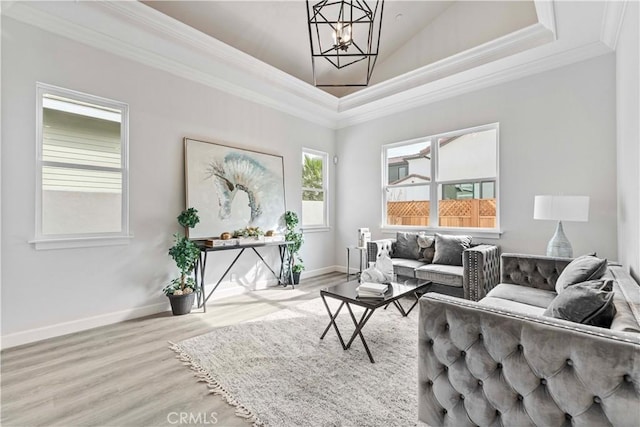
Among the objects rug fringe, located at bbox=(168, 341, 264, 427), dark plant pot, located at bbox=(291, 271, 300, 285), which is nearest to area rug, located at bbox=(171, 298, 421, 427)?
rug fringe, located at bbox=(168, 341, 264, 427)

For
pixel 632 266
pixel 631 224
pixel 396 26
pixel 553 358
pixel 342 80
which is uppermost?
pixel 396 26

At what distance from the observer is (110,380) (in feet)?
6.90

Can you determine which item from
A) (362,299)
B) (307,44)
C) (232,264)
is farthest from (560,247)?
(307,44)

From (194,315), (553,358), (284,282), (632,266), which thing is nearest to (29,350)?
(194,315)

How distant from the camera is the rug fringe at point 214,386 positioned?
5.68 feet

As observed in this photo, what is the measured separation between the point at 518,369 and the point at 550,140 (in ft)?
11.2

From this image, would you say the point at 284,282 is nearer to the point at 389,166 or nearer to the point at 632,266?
the point at 389,166

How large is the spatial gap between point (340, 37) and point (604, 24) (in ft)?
9.38

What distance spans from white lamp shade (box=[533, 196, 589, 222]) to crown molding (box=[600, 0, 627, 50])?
1.59m

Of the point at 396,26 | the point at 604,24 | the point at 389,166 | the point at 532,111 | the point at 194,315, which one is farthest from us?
the point at 389,166

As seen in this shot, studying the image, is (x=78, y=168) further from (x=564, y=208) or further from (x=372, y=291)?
(x=564, y=208)

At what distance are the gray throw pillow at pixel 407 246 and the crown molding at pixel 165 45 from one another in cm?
273

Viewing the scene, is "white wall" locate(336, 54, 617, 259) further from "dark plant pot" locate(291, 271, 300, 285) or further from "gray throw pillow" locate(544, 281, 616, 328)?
"dark plant pot" locate(291, 271, 300, 285)

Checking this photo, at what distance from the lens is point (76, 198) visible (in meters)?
2.99
